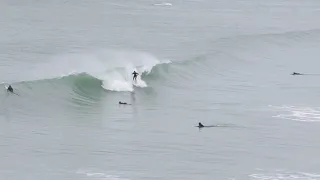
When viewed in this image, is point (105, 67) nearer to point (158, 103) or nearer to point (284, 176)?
point (158, 103)

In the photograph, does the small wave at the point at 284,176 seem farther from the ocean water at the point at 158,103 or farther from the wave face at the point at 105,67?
the wave face at the point at 105,67

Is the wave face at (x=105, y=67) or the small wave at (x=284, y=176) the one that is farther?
the wave face at (x=105, y=67)

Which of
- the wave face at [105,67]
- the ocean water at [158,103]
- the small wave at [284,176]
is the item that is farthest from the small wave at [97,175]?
the wave face at [105,67]

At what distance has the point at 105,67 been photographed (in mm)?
55094

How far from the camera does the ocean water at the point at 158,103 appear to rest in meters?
31.6

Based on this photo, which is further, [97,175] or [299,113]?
[299,113]

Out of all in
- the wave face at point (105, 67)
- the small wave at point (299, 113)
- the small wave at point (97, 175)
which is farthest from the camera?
the wave face at point (105, 67)

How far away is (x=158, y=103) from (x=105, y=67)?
10634 mm

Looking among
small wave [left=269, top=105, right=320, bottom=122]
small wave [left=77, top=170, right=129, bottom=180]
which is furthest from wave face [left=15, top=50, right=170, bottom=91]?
small wave [left=77, top=170, right=129, bottom=180]

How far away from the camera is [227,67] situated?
61000 millimetres

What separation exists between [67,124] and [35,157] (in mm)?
6507

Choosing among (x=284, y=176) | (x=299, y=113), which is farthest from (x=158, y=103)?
(x=284, y=176)

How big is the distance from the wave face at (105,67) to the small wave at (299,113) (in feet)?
30.4

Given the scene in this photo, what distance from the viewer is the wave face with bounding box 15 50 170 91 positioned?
50.5 m
